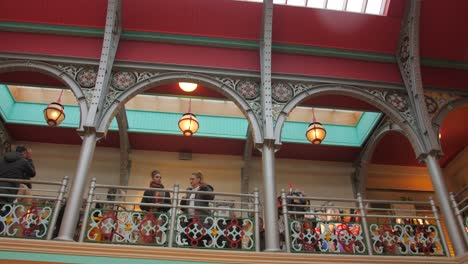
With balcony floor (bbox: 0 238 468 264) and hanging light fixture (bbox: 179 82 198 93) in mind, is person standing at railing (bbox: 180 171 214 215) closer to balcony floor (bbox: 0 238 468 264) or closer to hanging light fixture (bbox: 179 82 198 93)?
balcony floor (bbox: 0 238 468 264)

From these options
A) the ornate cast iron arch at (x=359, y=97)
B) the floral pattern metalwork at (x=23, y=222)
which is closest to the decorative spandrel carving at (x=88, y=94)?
the floral pattern metalwork at (x=23, y=222)

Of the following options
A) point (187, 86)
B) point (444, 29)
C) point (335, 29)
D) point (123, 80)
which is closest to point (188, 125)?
point (187, 86)

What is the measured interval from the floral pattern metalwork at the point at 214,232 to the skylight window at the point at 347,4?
557 cm

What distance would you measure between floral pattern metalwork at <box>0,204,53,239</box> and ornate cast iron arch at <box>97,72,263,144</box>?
2.27 metres

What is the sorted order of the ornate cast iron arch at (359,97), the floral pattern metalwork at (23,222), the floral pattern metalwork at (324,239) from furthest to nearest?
the ornate cast iron arch at (359,97) → the floral pattern metalwork at (324,239) → the floral pattern metalwork at (23,222)

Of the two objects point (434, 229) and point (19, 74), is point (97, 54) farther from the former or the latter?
point (434, 229)

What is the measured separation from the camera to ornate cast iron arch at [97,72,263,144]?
9.15 metres

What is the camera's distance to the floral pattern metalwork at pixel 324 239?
793cm

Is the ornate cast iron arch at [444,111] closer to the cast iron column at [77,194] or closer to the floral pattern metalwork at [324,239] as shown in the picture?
the floral pattern metalwork at [324,239]

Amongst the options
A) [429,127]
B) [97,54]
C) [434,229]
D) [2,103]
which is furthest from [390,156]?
[2,103]

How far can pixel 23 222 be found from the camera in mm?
7504

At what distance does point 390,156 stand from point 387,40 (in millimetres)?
4574

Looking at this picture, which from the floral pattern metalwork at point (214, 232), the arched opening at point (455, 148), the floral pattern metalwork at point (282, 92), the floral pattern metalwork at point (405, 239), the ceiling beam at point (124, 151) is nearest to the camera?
the floral pattern metalwork at point (214, 232)

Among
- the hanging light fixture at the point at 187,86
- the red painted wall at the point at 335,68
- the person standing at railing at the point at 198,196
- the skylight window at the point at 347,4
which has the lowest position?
the person standing at railing at the point at 198,196
